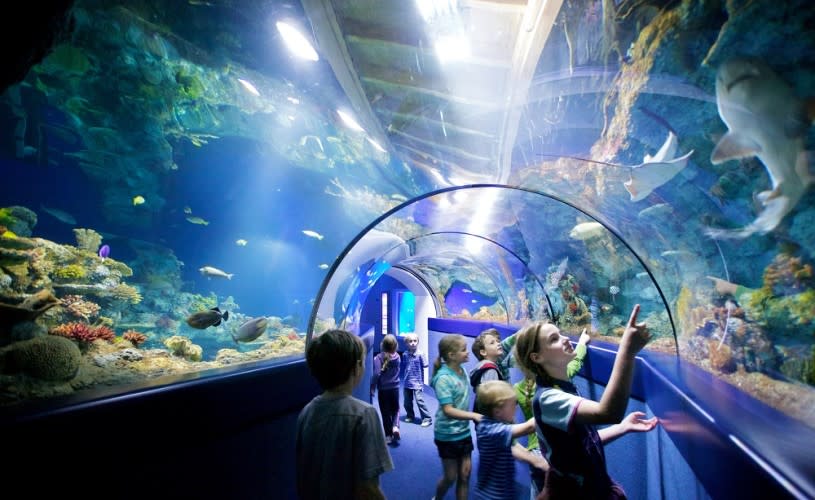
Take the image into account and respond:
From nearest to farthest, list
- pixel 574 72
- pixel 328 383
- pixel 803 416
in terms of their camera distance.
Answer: pixel 803 416 < pixel 328 383 < pixel 574 72

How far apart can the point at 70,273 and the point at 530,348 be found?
23.4ft

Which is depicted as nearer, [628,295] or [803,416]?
[803,416]

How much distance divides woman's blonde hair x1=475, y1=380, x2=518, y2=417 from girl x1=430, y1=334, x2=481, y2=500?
1005 millimetres

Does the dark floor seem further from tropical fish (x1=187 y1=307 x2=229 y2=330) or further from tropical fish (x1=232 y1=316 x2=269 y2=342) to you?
tropical fish (x1=187 y1=307 x2=229 y2=330)

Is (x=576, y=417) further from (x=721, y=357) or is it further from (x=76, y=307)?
(x=76, y=307)

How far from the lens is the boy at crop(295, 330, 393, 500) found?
5.48ft

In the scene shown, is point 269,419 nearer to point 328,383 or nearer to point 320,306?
point 328,383

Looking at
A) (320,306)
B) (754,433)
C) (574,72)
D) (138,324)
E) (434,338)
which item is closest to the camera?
(754,433)

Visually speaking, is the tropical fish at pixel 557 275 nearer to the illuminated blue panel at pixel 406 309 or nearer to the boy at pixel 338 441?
the boy at pixel 338 441

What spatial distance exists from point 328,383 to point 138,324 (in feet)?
31.4

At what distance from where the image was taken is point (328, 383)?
1908mm

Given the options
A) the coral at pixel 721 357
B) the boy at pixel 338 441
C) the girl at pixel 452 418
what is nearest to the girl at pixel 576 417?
the boy at pixel 338 441

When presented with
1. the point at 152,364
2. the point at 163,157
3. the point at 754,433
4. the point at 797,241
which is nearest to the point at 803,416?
the point at 754,433

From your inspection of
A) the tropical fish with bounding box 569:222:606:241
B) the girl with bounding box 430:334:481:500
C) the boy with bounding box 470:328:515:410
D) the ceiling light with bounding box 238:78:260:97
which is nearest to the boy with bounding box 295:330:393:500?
the boy with bounding box 470:328:515:410
